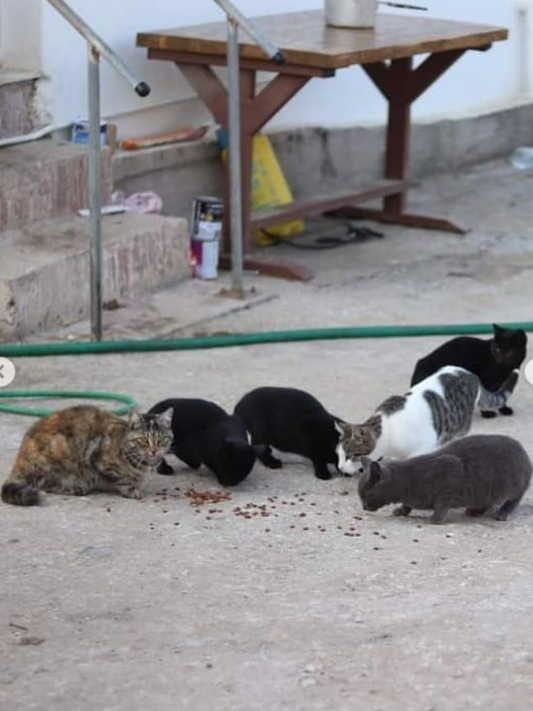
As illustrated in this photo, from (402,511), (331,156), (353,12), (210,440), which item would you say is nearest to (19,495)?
(210,440)

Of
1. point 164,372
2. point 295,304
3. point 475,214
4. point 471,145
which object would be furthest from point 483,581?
point 471,145

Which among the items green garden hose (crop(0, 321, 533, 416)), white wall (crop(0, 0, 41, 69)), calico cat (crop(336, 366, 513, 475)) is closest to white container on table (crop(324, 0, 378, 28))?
white wall (crop(0, 0, 41, 69))

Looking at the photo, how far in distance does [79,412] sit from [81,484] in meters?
0.21

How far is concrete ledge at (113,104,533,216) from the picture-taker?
7934 mm

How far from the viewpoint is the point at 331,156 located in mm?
9156

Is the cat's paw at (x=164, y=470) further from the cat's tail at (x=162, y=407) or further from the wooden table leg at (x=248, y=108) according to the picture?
the wooden table leg at (x=248, y=108)

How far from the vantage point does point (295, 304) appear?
7230 mm

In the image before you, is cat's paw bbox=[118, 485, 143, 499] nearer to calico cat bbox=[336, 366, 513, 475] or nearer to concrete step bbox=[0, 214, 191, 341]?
calico cat bbox=[336, 366, 513, 475]

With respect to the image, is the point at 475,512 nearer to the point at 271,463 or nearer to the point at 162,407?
the point at 271,463

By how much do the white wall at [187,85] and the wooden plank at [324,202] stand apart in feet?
2.20

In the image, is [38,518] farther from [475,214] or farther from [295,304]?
[475,214]

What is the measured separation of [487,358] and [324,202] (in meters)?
2.68

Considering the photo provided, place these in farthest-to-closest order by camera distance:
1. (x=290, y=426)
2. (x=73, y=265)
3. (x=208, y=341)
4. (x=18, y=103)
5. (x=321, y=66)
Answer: (x=18, y=103) < (x=321, y=66) < (x=73, y=265) < (x=208, y=341) < (x=290, y=426)

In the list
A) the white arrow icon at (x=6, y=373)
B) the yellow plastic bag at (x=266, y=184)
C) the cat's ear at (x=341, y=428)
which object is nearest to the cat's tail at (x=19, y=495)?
the cat's ear at (x=341, y=428)
